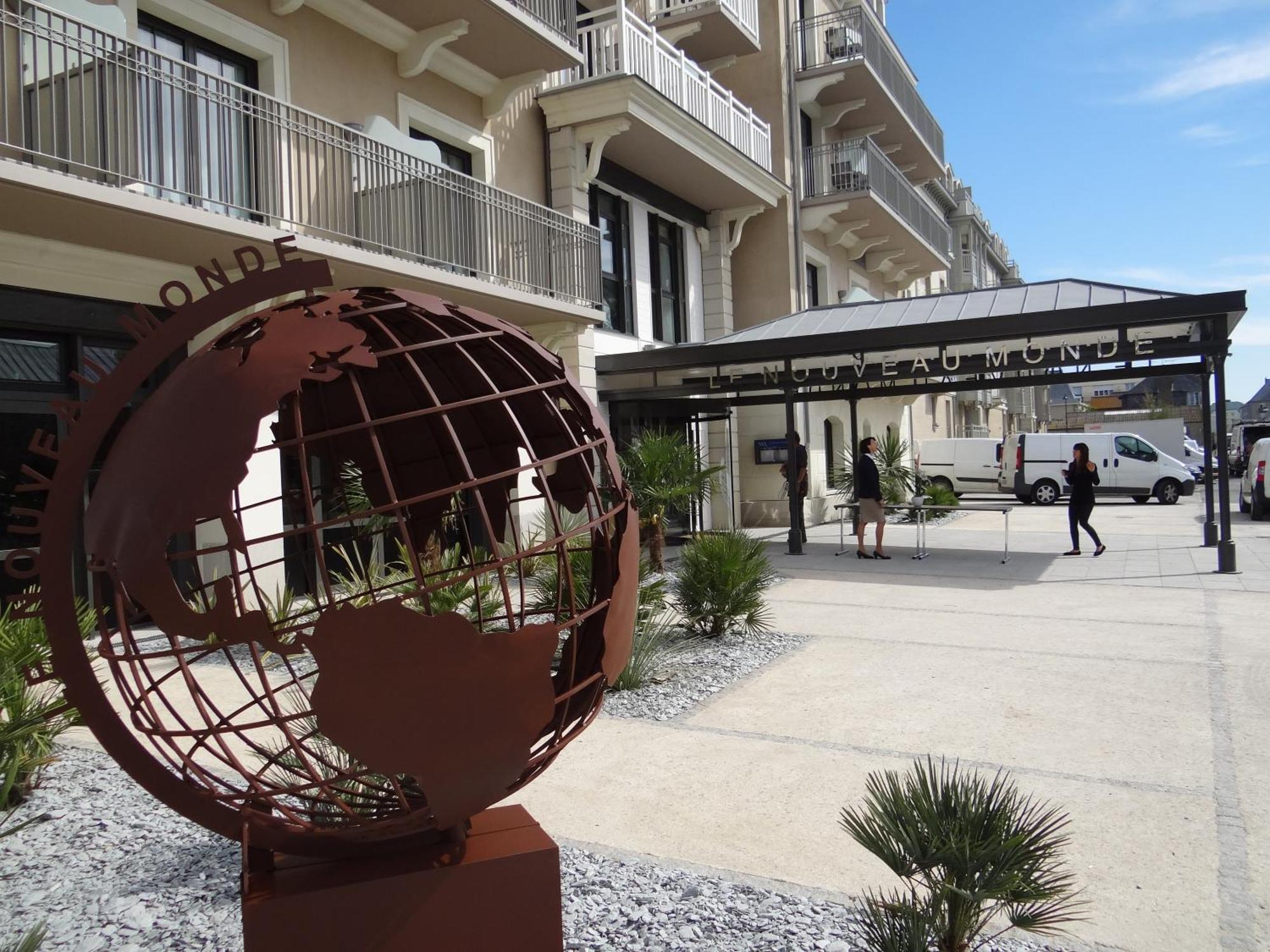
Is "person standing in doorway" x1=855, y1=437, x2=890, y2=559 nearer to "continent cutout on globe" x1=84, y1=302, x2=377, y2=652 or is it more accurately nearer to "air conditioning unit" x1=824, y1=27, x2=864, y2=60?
"continent cutout on globe" x1=84, y1=302, x2=377, y2=652

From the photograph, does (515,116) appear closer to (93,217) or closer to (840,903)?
(93,217)

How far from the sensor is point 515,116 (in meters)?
13.5

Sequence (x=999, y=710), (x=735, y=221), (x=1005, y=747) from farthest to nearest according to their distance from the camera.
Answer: (x=735, y=221)
(x=999, y=710)
(x=1005, y=747)

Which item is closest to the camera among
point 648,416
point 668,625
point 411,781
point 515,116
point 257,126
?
point 411,781

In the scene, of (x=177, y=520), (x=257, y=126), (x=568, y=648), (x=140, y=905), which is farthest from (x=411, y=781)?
(x=257, y=126)

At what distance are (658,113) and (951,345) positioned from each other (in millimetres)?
5682

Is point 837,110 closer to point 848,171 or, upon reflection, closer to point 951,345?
point 848,171

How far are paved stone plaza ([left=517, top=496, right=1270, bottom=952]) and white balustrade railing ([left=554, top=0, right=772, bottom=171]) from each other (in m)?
8.71

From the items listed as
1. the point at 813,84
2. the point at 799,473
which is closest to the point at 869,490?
the point at 799,473

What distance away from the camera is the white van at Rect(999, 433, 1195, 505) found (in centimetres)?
2497

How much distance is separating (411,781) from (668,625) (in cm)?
512

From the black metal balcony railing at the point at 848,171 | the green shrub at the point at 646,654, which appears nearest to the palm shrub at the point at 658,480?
the green shrub at the point at 646,654

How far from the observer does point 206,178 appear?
27.3ft

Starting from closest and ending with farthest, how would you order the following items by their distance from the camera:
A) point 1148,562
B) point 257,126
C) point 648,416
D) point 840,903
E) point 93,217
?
point 840,903 → point 93,217 → point 257,126 → point 1148,562 → point 648,416
